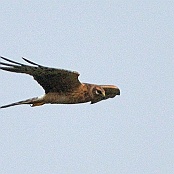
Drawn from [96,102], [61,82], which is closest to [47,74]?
[61,82]

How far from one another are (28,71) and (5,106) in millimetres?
1401

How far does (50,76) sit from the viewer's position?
18.5 meters

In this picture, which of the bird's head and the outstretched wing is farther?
the bird's head

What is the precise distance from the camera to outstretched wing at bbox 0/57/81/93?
1755cm

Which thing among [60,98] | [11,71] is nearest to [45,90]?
[60,98]

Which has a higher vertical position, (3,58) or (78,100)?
(3,58)

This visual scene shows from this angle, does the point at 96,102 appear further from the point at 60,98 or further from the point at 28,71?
the point at 28,71

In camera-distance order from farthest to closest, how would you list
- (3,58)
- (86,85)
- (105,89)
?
(105,89)
(86,85)
(3,58)

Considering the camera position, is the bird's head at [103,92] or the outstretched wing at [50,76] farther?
the bird's head at [103,92]

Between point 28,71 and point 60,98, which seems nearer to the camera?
point 28,71

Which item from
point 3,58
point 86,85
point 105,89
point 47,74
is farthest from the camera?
point 105,89

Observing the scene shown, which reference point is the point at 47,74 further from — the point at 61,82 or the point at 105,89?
the point at 105,89

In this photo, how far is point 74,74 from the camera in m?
18.3

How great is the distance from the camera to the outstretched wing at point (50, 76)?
17.5 m
